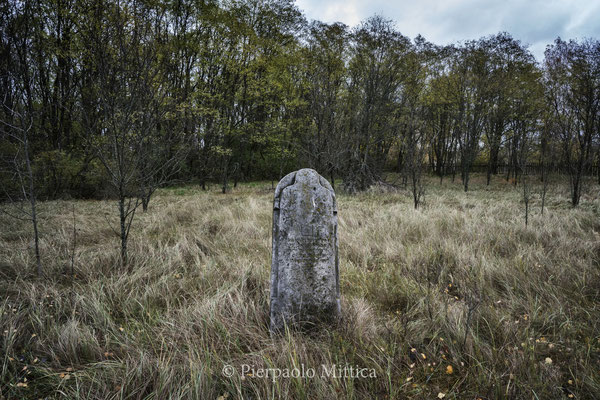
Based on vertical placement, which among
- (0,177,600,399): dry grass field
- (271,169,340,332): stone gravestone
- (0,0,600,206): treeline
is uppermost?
(0,0,600,206): treeline

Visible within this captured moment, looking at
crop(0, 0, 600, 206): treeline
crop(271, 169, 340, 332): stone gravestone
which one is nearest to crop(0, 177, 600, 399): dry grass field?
crop(271, 169, 340, 332): stone gravestone

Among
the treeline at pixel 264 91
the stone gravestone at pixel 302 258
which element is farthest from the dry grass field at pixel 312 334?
the treeline at pixel 264 91

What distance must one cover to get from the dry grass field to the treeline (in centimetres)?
153

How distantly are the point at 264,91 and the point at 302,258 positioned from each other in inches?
565

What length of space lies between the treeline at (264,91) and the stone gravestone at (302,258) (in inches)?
101

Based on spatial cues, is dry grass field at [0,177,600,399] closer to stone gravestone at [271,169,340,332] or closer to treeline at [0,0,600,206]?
stone gravestone at [271,169,340,332]

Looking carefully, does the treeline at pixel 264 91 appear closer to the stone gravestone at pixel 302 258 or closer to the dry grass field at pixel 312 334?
the dry grass field at pixel 312 334

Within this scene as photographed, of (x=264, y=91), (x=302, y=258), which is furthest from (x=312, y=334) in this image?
(x=264, y=91)

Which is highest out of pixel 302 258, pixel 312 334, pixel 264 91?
pixel 264 91

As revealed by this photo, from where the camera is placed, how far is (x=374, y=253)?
4047mm

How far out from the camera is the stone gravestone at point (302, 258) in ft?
6.91

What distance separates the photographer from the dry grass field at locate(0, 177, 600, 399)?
160 cm

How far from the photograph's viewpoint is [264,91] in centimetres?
1472

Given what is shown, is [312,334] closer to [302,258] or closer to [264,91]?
[302,258]
